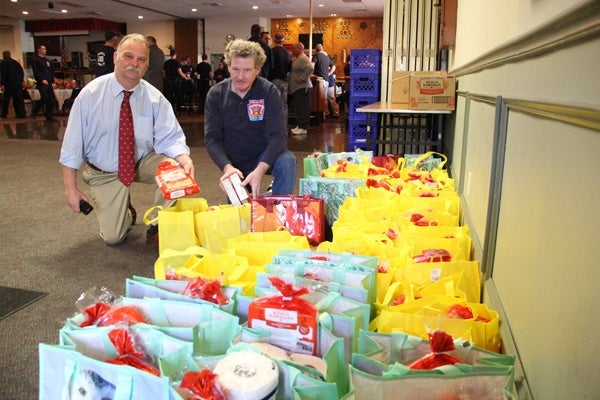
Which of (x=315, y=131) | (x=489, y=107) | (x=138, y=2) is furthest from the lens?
(x=138, y=2)

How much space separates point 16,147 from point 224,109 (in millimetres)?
5329

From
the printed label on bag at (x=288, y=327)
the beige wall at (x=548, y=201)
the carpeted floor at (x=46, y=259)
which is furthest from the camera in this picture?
the carpeted floor at (x=46, y=259)

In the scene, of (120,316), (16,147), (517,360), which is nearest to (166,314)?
(120,316)

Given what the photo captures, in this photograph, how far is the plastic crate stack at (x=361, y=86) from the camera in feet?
18.5

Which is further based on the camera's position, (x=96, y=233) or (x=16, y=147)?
(x=16, y=147)

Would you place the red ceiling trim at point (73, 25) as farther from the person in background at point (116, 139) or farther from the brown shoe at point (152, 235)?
the brown shoe at point (152, 235)

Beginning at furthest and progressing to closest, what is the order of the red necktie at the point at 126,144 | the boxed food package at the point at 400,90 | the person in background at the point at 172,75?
1. the person in background at the point at 172,75
2. the boxed food package at the point at 400,90
3. the red necktie at the point at 126,144

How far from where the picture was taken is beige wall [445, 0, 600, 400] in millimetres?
744

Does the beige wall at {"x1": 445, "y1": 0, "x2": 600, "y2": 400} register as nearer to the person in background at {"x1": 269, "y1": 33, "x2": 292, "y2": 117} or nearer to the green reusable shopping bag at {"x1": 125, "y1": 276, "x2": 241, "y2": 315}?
the green reusable shopping bag at {"x1": 125, "y1": 276, "x2": 241, "y2": 315}

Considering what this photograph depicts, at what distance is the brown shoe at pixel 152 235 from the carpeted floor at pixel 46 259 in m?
0.04

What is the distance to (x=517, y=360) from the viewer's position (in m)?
1.16

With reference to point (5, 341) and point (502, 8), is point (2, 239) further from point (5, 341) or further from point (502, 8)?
point (502, 8)

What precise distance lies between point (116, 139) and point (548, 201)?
8.30 ft

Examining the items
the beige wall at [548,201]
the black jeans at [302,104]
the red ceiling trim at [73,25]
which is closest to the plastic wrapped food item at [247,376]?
the beige wall at [548,201]
